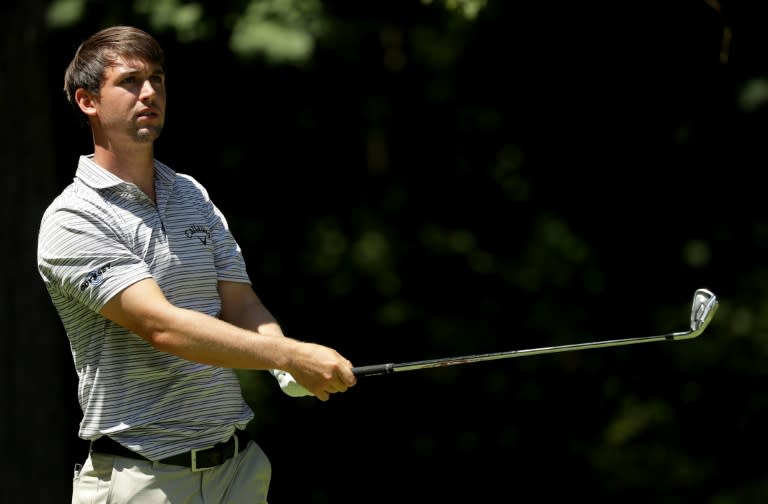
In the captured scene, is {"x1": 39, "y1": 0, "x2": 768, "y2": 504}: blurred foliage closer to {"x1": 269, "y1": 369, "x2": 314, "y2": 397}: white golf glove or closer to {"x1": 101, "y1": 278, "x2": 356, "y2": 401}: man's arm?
{"x1": 269, "y1": 369, "x2": 314, "y2": 397}: white golf glove

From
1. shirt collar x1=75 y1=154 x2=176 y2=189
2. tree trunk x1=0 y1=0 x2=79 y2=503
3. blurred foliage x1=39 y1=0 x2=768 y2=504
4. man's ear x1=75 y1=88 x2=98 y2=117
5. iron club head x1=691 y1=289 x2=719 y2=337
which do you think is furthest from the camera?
blurred foliage x1=39 y1=0 x2=768 y2=504

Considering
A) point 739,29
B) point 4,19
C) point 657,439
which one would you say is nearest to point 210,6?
point 4,19

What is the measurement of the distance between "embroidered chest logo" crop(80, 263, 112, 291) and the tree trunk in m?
3.42

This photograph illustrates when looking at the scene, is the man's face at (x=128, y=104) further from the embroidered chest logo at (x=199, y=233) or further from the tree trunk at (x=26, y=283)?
the tree trunk at (x=26, y=283)

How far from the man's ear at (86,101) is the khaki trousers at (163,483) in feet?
2.53

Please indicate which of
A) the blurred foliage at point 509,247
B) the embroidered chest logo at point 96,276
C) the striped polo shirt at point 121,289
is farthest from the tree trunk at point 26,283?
the embroidered chest logo at point 96,276

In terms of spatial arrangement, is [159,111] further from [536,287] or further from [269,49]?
[536,287]

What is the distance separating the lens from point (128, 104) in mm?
2949

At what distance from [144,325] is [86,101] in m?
0.58

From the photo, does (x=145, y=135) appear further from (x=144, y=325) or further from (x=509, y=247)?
(x=509, y=247)

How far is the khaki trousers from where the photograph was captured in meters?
2.83

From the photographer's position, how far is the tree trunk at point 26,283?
19.9 feet

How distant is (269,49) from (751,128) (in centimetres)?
340

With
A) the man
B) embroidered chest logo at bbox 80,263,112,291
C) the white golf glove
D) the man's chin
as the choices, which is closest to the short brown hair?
the man
